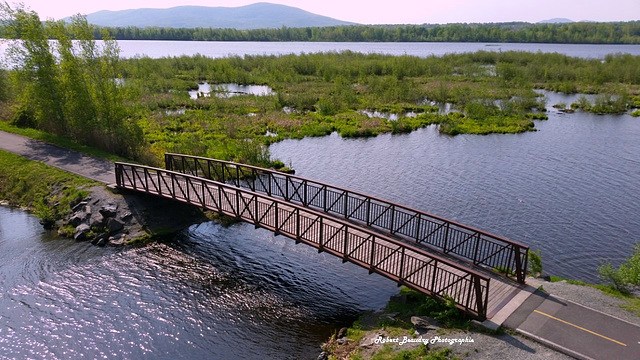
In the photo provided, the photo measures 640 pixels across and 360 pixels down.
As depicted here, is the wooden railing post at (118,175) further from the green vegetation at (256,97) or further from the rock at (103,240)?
A: the green vegetation at (256,97)

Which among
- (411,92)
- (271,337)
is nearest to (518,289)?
(271,337)

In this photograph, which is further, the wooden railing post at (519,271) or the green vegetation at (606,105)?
the green vegetation at (606,105)

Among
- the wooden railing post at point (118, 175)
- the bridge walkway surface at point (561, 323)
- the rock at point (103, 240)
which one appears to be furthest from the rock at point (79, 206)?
the bridge walkway surface at point (561, 323)

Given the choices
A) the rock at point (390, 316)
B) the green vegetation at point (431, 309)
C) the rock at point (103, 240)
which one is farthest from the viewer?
the rock at point (103, 240)

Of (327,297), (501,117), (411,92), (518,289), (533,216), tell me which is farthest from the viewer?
(411,92)

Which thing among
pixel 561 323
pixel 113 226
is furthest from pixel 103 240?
pixel 561 323

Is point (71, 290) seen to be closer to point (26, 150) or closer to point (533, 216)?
point (26, 150)

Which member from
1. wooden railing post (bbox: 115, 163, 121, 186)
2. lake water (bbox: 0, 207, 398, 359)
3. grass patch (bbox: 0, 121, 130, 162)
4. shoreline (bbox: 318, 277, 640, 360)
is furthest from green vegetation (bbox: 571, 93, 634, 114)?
wooden railing post (bbox: 115, 163, 121, 186)

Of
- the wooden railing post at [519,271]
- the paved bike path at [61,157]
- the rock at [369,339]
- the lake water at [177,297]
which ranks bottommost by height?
the lake water at [177,297]
